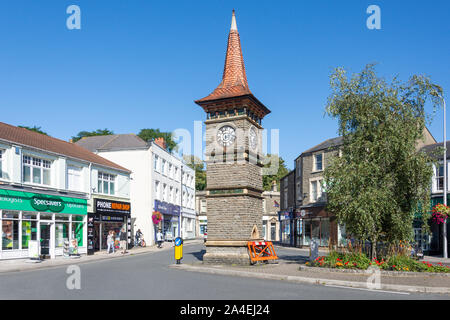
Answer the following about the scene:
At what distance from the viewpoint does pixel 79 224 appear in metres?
28.4

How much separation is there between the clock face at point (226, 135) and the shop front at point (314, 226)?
644 inches

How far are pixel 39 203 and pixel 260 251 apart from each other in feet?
43.3

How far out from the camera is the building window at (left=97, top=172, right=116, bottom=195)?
31.6m

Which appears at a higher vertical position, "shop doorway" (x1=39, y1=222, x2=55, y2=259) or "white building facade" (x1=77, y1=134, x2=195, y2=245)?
"white building facade" (x1=77, y1=134, x2=195, y2=245)

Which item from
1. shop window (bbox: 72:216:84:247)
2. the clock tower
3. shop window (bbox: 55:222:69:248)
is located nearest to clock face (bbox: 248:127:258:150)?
the clock tower

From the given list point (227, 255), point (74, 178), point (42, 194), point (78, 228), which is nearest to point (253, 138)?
point (227, 255)

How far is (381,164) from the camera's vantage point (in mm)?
17000

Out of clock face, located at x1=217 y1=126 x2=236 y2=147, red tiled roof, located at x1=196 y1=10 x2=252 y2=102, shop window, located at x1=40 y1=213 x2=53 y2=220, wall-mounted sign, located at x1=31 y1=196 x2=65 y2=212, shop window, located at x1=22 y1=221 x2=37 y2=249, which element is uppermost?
red tiled roof, located at x1=196 y1=10 x2=252 y2=102

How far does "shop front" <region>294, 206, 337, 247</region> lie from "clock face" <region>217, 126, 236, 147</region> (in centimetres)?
1637

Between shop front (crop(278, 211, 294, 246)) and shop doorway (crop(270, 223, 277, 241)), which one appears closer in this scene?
shop front (crop(278, 211, 294, 246))

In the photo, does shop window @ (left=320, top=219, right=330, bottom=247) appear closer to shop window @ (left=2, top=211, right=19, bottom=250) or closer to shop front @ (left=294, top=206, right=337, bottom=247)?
shop front @ (left=294, top=206, right=337, bottom=247)

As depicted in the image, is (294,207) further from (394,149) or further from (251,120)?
(394,149)

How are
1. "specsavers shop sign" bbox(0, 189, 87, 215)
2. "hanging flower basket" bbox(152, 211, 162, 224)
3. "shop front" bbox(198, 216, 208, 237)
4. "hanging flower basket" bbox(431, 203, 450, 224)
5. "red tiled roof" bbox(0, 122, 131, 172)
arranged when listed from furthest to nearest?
"shop front" bbox(198, 216, 208, 237), "hanging flower basket" bbox(152, 211, 162, 224), "hanging flower basket" bbox(431, 203, 450, 224), "red tiled roof" bbox(0, 122, 131, 172), "specsavers shop sign" bbox(0, 189, 87, 215)

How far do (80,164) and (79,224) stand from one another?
13.3 feet
